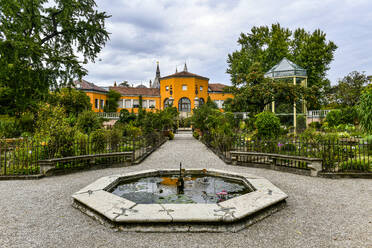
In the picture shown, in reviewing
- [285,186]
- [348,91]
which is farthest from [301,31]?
[285,186]

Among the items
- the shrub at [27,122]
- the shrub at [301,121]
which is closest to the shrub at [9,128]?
the shrub at [27,122]

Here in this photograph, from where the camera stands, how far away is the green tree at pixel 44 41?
1106cm

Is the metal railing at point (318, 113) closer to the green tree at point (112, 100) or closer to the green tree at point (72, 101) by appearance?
the green tree at point (72, 101)

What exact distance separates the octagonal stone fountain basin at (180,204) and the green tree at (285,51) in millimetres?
25543

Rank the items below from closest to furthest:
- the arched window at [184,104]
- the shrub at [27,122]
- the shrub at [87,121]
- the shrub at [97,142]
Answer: the shrub at [97,142] < the shrub at [87,121] < the shrub at [27,122] < the arched window at [184,104]

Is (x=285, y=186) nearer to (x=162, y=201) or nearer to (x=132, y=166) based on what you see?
(x=162, y=201)

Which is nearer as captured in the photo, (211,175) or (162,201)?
(162,201)

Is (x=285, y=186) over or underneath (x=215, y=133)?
underneath

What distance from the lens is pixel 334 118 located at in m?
20.5

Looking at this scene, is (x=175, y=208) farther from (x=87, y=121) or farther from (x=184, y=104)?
(x=184, y=104)

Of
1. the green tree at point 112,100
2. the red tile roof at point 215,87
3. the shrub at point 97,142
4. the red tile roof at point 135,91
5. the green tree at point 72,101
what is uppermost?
the red tile roof at point 215,87

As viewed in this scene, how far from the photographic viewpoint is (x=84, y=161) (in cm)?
789

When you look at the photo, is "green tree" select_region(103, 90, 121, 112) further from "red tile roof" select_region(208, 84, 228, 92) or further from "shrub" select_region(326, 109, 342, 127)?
"shrub" select_region(326, 109, 342, 127)

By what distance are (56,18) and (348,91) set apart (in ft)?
114
